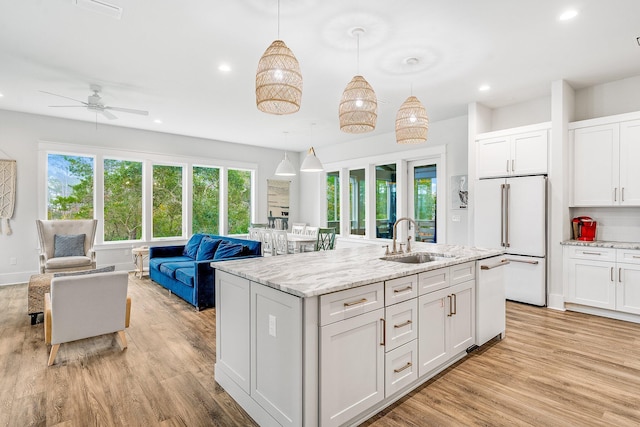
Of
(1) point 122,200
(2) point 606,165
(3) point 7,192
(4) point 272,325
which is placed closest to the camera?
(4) point 272,325

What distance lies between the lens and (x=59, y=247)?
5.16 m

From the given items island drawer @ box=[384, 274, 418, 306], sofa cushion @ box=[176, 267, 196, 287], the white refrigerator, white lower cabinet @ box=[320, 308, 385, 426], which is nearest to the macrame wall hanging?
sofa cushion @ box=[176, 267, 196, 287]

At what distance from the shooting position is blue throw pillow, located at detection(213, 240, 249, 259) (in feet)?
14.4

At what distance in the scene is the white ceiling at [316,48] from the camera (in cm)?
267

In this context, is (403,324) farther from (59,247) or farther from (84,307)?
(59,247)

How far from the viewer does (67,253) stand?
517 cm

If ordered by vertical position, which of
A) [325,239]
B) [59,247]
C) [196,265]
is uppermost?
[325,239]

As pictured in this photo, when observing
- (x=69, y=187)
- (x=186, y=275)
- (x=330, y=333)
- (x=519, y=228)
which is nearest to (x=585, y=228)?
(x=519, y=228)

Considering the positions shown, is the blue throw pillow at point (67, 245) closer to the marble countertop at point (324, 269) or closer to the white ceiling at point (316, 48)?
the white ceiling at point (316, 48)

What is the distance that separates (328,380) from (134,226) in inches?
244

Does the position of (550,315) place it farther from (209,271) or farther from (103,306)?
(103,306)

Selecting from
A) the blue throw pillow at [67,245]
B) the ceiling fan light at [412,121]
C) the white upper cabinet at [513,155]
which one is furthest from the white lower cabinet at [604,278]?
the blue throw pillow at [67,245]

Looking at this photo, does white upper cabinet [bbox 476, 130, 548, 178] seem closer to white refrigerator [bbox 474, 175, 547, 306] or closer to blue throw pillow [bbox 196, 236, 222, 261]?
white refrigerator [bbox 474, 175, 547, 306]

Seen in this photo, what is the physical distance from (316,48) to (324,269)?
227 centimetres
